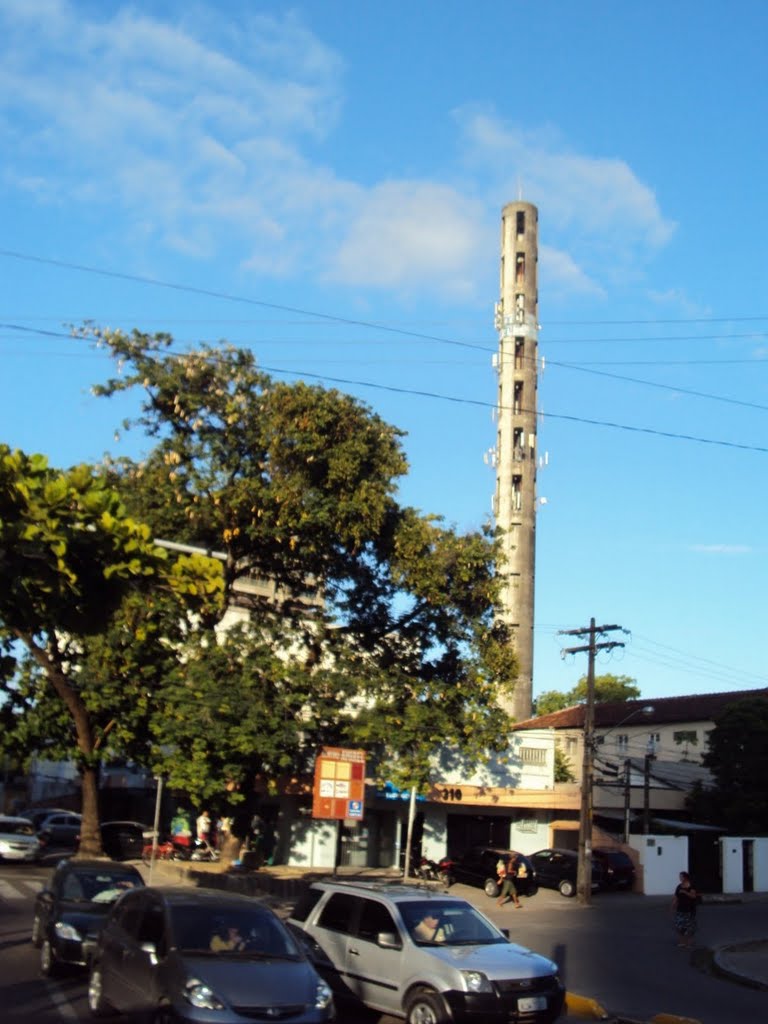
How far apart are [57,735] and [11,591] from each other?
31.1 meters

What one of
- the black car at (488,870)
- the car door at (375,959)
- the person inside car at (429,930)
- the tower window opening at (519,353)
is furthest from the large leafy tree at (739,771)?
the car door at (375,959)

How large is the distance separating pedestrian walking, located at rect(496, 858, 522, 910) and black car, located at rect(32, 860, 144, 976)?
49.5ft

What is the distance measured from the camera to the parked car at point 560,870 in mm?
35469

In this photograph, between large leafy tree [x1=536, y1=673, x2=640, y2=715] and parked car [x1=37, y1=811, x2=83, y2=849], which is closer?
parked car [x1=37, y1=811, x2=83, y2=849]

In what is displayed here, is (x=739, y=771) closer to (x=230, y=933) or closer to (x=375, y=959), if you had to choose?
(x=375, y=959)

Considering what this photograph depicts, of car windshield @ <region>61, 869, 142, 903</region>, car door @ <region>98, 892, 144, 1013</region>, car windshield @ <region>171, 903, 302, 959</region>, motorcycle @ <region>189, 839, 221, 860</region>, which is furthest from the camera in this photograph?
motorcycle @ <region>189, 839, 221, 860</region>

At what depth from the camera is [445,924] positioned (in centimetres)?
1268

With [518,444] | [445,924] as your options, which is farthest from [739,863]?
[518,444]

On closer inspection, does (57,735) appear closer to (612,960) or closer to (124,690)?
(124,690)

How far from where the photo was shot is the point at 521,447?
246 ft

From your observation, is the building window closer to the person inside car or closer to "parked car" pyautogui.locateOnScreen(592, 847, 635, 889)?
"parked car" pyautogui.locateOnScreen(592, 847, 635, 889)

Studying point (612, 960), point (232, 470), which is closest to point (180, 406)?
point (232, 470)

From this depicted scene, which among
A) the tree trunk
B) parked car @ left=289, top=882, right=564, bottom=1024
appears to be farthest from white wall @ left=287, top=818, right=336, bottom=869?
parked car @ left=289, top=882, right=564, bottom=1024

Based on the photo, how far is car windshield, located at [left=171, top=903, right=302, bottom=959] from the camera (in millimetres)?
10347
